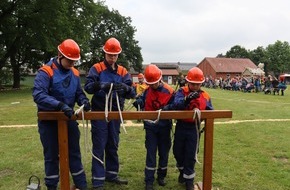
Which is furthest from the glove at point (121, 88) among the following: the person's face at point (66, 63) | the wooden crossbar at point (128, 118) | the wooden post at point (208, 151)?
the wooden post at point (208, 151)

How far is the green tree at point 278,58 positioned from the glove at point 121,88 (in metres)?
88.3

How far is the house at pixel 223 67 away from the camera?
73.3 meters

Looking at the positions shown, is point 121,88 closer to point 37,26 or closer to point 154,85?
point 154,85

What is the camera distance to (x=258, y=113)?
46.5 feet

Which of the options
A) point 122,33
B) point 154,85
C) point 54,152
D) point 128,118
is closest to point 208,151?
point 128,118

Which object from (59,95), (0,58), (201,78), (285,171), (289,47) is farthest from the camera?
(289,47)

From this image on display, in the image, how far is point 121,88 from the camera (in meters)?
4.67

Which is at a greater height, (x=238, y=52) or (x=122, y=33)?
(x=122, y=33)

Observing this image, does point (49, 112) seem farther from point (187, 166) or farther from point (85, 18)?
point (85, 18)

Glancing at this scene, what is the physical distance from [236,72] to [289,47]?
2438cm

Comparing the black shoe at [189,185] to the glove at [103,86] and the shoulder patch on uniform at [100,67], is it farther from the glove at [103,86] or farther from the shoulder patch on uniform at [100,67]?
the shoulder patch on uniform at [100,67]

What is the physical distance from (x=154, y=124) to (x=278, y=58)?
89.0 metres

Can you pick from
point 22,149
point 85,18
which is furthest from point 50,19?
point 22,149

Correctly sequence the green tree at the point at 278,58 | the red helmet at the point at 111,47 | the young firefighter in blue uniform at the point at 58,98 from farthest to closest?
1. the green tree at the point at 278,58
2. the red helmet at the point at 111,47
3. the young firefighter in blue uniform at the point at 58,98
